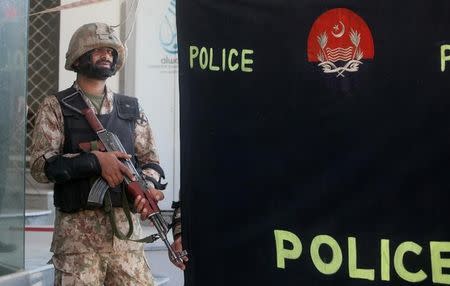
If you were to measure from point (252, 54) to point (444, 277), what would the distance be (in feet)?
3.12

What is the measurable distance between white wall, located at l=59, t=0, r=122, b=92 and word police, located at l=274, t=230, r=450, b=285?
5111 millimetres

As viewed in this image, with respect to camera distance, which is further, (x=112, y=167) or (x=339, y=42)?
(x=112, y=167)

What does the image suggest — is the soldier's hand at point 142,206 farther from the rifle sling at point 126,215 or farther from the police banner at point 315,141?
the police banner at point 315,141

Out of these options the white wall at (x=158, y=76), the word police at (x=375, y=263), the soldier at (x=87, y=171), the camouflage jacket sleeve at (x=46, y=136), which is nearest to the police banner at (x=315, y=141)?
the word police at (x=375, y=263)

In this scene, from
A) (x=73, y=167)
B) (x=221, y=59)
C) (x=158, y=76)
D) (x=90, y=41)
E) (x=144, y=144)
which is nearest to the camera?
(x=221, y=59)

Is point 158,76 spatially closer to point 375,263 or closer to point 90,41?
point 90,41

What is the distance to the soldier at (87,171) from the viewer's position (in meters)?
3.19

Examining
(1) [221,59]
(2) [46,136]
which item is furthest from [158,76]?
(1) [221,59]

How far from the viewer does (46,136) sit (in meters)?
3.26

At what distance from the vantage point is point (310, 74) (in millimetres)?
2455

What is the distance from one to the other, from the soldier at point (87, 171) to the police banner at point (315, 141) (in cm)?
64

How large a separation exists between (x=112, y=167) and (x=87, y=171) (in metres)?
0.10

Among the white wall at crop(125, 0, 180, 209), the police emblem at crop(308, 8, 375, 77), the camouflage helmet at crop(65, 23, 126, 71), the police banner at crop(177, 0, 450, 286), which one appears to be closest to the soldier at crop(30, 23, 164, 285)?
the camouflage helmet at crop(65, 23, 126, 71)

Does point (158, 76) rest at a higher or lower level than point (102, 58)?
higher
